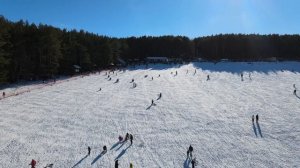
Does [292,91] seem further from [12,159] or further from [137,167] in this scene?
[12,159]

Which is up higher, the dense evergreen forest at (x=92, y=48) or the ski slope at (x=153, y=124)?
the dense evergreen forest at (x=92, y=48)

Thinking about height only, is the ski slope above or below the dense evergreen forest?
below

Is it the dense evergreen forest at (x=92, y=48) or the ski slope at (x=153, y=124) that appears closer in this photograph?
the ski slope at (x=153, y=124)

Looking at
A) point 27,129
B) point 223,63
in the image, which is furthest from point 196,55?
point 27,129

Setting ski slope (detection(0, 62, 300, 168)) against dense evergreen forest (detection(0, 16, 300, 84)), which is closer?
ski slope (detection(0, 62, 300, 168))
